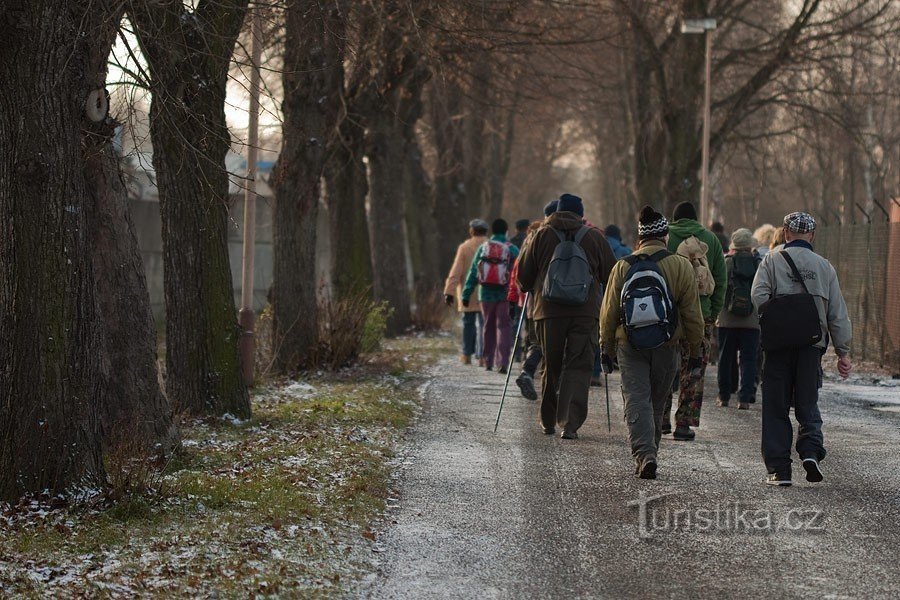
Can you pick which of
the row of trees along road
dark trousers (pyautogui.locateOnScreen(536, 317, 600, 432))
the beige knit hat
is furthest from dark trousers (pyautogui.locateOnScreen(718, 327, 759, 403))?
the row of trees along road

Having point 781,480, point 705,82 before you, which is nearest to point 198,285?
point 781,480

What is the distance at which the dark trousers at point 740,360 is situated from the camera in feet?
41.8

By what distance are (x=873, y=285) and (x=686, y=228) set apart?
8.64 meters

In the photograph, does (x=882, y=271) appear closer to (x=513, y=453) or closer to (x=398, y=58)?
(x=398, y=58)

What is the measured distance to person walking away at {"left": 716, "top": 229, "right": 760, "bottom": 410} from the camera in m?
12.7

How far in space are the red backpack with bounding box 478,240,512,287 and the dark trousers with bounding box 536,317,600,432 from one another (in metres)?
4.71

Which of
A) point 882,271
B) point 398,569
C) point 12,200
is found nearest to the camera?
point 398,569

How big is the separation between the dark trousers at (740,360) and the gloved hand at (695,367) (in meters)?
2.00

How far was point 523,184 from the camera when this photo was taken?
57.1 metres

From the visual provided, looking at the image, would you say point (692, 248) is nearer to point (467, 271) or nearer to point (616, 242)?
point (616, 242)

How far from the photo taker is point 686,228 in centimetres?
1140

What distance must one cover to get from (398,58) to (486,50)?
2145 millimetres

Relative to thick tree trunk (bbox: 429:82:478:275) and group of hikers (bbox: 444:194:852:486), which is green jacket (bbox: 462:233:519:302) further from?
thick tree trunk (bbox: 429:82:478:275)

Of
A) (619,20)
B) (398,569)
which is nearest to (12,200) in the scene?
(398,569)
